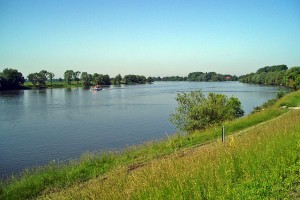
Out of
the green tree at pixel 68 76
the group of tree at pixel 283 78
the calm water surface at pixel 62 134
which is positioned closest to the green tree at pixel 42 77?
the green tree at pixel 68 76

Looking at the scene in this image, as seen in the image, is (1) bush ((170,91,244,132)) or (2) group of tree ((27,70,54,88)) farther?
(2) group of tree ((27,70,54,88))

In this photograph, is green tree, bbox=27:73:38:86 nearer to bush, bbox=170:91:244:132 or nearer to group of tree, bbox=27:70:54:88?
group of tree, bbox=27:70:54:88

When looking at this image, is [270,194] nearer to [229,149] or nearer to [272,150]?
[272,150]

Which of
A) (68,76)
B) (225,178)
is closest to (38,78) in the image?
(68,76)

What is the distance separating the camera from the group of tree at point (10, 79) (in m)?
124

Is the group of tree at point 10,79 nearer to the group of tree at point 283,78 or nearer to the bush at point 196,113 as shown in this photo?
the bush at point 196,113

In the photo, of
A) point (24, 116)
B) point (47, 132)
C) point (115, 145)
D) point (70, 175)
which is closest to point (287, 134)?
point (70, 175)

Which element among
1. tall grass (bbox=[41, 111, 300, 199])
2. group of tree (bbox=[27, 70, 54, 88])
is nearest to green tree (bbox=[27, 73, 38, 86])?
group of tree (bbox=[27, 70, 54, 88])

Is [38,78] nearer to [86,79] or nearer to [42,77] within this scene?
[42,77]

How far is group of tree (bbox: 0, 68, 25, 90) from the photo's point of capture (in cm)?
12430

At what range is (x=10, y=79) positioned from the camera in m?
129

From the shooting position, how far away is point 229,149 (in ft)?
28.9

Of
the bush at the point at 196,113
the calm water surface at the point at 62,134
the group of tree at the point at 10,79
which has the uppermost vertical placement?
the group of tree at the point at 10,79

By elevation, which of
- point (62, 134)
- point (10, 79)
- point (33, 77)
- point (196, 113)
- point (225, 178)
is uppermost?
point (33, 77)
